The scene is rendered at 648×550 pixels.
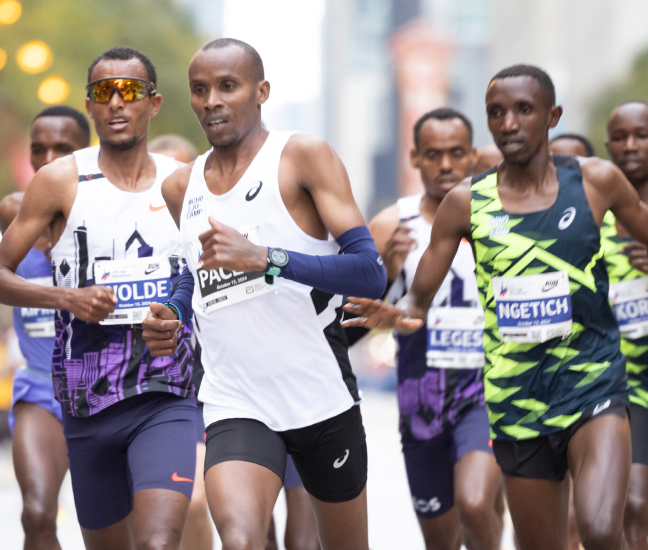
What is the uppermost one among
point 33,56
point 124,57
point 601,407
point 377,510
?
point 33,56

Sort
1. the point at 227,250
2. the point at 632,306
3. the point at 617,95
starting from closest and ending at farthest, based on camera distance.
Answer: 1. the point at 227,250
2. the point at 632,306
3. the point at 617,95

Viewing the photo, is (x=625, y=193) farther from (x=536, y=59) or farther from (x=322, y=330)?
(x=536, y=59)

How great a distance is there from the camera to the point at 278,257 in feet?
13.1

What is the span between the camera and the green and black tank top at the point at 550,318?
4.51 metres

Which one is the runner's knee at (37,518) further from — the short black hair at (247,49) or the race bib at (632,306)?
the race bib at (632,306)

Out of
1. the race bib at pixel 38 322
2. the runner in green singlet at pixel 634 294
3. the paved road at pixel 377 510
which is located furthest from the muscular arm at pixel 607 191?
the paved road at pixel 377 510

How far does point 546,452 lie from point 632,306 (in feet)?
5.98

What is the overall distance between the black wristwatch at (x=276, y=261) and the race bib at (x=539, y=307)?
110 cm

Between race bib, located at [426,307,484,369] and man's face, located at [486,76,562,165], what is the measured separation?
4.75 ft

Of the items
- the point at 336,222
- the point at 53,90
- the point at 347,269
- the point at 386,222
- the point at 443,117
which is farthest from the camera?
the point at 53,90

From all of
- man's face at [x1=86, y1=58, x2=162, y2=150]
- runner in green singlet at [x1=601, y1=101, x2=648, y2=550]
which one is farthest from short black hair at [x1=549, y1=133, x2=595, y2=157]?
man's face at [x1=86, y1=58, x2=162, y2=150]

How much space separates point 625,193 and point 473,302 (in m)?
1.46

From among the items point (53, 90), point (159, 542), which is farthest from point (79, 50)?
point (159, 542)

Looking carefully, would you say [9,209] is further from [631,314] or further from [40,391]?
[631,314]
